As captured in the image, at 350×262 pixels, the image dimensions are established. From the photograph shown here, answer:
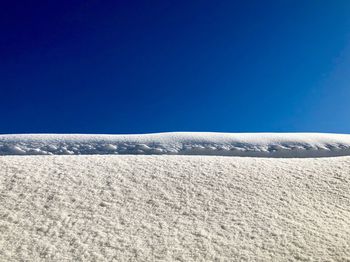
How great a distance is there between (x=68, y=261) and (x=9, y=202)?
2.57 feet

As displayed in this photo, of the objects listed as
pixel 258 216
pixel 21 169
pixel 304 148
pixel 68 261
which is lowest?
pixel 68 261

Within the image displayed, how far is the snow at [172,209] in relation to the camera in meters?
2.31

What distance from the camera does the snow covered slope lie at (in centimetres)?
468

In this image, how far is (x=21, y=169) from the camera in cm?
322

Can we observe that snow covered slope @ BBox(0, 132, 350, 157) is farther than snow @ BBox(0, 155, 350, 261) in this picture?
Yes

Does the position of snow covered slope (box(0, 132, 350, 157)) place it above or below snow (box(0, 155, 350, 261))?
Answer: above

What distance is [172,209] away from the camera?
277cm

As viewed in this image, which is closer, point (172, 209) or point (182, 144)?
point (172, 209)

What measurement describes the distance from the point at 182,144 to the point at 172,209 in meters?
2.09

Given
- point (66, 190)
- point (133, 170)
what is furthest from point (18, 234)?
point (133, 170)

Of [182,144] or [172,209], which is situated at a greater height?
[182,144]

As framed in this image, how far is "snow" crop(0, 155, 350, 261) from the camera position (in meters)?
2.31

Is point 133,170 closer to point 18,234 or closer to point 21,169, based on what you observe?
point 21,169

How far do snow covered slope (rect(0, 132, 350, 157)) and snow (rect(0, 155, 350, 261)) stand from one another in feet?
3.21
